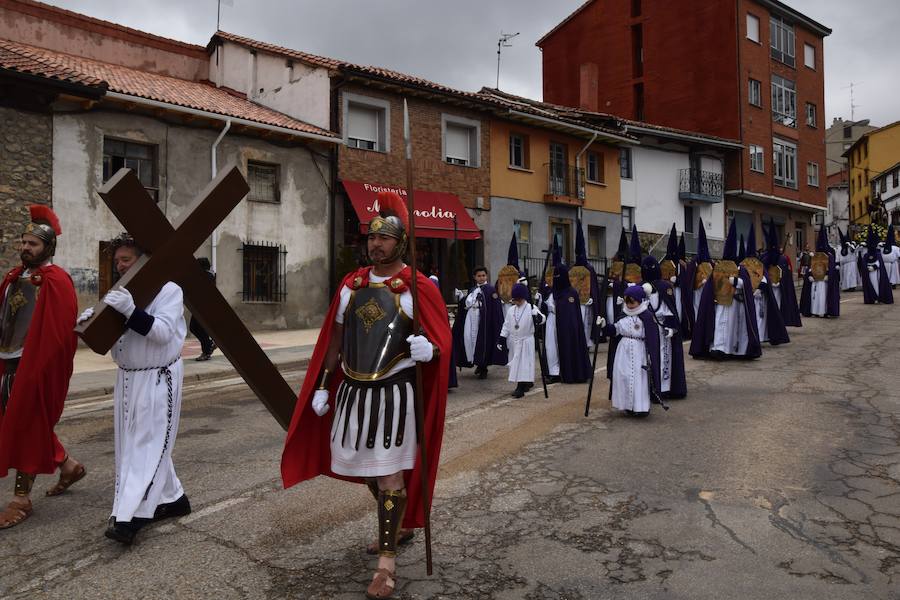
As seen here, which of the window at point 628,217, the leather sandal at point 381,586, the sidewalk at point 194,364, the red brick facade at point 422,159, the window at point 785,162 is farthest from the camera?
the window at point 785,162

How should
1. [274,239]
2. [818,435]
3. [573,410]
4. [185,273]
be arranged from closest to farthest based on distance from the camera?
[185,273], [818,435], [573,410], [274,239]

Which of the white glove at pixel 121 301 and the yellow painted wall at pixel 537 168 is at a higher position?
the yellow painted wall at pixel 537 168

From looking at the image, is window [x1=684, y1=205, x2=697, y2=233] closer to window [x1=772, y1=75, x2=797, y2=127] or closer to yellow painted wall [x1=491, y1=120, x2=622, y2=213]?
yellow painted wall [x1=491, y1=120, x2=622, y2=213]

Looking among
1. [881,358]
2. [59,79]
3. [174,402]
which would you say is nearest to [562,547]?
[174,402]

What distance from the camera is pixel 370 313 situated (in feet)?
12.2

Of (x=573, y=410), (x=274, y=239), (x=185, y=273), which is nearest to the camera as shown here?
(x=185, y=273)

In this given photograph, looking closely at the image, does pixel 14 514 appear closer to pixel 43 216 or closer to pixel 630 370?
pixel 43 216

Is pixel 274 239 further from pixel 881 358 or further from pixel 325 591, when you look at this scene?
pixel 325 591

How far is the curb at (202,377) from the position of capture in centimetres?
969

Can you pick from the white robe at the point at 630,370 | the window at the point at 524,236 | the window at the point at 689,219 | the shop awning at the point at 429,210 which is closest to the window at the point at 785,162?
the window at the point at 689,219

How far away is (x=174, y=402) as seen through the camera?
14.4 ft

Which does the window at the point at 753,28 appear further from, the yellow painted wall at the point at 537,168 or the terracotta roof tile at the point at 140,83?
the terracotta roof tile at the point at 140,83

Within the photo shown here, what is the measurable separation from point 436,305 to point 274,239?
16.0 metres

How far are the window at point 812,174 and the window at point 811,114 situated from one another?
2.16 meters
